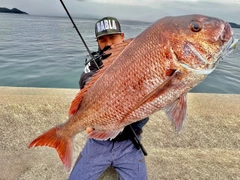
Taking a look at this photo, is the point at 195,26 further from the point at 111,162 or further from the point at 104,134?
the point at 111,162

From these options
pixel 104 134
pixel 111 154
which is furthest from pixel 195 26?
pixel 111 154

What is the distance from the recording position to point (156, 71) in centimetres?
126

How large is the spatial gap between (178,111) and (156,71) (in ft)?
0.96

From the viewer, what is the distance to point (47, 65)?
10742 mm

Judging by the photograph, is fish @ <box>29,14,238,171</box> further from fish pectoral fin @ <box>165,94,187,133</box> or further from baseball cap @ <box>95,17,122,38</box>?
baseball cap @ <box>95,17,122,38</box>

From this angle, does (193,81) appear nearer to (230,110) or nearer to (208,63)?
(208,63)

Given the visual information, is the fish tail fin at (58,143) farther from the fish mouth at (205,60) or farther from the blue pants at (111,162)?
the fish mouth at (205,60)

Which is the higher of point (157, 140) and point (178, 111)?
point (178, 111)

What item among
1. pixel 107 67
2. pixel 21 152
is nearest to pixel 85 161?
pixel 21 152

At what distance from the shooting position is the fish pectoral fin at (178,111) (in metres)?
1.39

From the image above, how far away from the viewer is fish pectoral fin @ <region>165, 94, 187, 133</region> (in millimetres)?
1395

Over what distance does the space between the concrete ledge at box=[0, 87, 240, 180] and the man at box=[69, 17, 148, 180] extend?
25cm

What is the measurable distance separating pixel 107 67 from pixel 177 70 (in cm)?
45

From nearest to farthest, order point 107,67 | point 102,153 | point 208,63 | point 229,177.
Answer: point 208,63 → point 107,67 → point 102,153 → point 229,177
